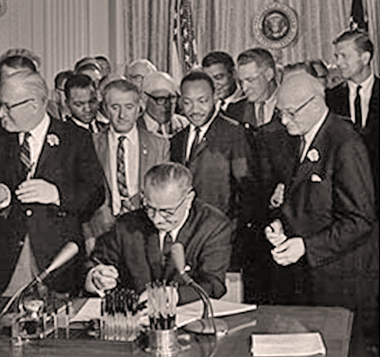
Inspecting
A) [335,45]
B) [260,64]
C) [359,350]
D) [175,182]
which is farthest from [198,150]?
[359,350]

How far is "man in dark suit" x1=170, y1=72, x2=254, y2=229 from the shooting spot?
3.90m

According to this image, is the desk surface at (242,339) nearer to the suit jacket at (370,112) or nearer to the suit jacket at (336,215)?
the suit jacket at (336,215)

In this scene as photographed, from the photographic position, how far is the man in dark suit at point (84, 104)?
13.1ft

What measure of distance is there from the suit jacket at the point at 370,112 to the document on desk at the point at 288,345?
2.19 ft

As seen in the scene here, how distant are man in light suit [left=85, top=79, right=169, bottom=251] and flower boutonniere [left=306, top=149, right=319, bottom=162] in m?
0.63

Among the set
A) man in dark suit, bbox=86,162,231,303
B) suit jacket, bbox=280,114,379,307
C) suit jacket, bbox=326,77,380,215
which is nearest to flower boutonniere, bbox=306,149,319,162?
suit jacket, bbox=280,114,379,307

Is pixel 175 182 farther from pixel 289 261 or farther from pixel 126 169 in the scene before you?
pixel 289 261

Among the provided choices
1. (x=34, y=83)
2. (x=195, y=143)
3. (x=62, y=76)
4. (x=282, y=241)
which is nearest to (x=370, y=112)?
(x=282, y=241)

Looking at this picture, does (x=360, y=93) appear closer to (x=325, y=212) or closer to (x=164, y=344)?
(x=325, y=212)

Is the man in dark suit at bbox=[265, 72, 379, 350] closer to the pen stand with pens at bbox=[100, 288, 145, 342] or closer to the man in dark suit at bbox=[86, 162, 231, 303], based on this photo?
the man in dark suit at bbox=[86, 162, 231, 303]

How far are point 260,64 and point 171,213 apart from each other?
766mm

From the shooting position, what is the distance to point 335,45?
3.76 m

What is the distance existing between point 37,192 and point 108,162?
361 mm

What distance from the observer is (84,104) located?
4016 mm
